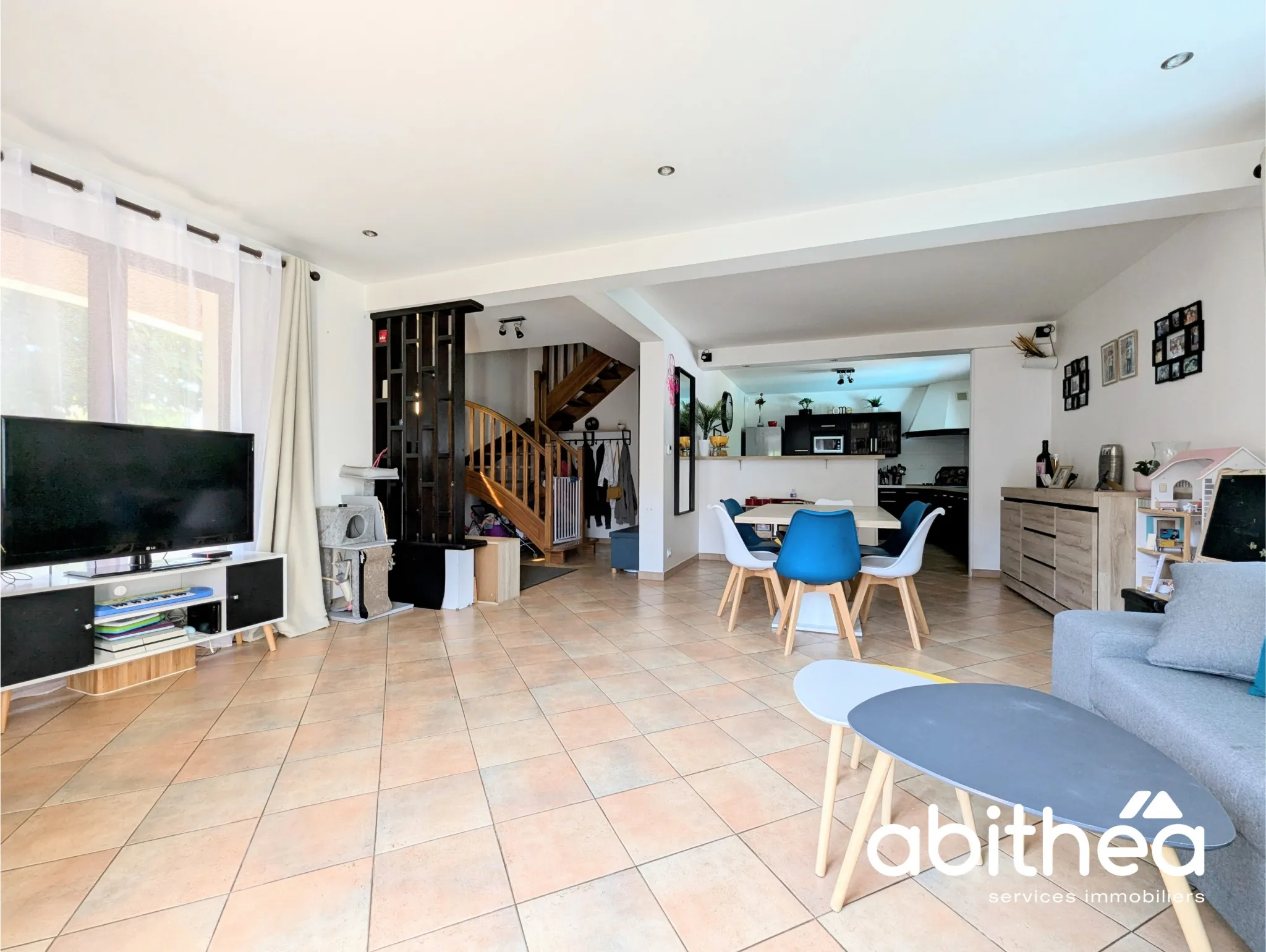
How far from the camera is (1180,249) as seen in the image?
323cm

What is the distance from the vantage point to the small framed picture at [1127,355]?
373 cm

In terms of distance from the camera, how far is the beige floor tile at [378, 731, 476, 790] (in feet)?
6.07

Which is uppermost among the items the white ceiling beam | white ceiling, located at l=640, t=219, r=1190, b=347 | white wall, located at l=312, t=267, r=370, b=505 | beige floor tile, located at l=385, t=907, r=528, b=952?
white ceiling, located at l=640, t=219, r=1190, b=347

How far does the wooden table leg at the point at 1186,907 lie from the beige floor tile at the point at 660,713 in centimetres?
151

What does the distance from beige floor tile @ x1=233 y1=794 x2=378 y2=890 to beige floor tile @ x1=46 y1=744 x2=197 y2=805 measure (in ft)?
1.97

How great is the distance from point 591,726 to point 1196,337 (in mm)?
3953

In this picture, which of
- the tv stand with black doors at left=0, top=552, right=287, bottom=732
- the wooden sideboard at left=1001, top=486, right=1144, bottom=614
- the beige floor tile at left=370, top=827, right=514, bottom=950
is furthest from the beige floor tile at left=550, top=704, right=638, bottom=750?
the wooden sideboard at left=1001, top=486, right=1144, bottom=614

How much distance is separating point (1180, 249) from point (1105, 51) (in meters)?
2.17

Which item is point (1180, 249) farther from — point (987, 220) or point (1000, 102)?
point (1000, 102)

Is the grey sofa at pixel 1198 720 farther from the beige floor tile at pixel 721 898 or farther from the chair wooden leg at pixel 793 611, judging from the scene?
the chair wooden leg at pixel 793 611

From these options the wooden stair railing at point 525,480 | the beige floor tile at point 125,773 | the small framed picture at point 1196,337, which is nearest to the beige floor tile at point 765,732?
the beige floor tile at point 125,773

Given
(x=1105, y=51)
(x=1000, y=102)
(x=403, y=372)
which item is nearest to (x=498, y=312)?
(x=403, y=372)

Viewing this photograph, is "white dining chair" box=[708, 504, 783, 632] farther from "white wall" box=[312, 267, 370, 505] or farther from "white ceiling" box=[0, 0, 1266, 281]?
"white wall" box=[312, 267, 370, 505]

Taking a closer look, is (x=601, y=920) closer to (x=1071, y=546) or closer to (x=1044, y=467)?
(x=1071, y=546)
